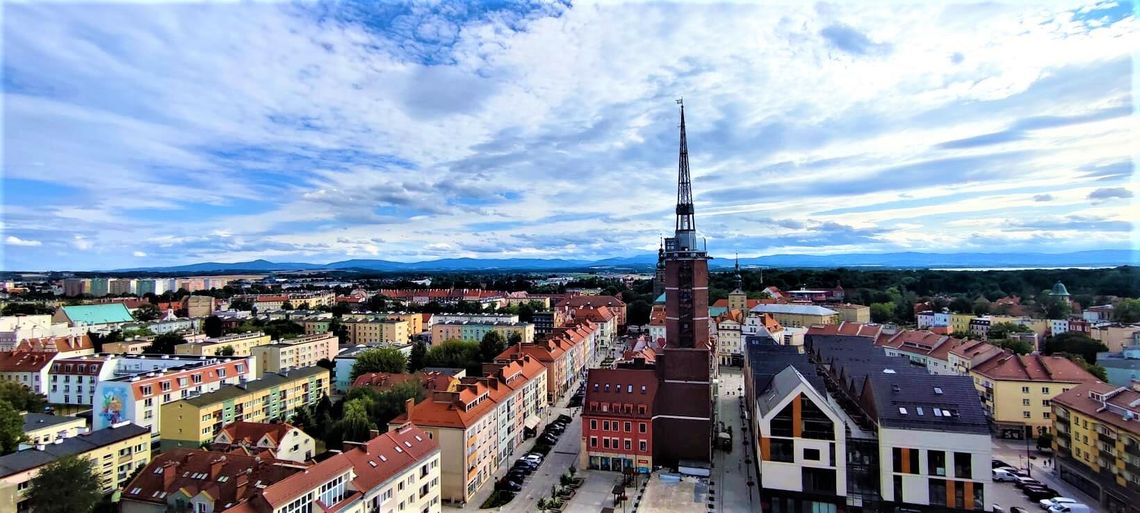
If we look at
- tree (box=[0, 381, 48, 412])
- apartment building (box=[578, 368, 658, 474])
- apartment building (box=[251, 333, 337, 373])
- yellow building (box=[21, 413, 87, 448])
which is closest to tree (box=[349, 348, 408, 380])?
apartment building (box=[251, 333, 337, 373])

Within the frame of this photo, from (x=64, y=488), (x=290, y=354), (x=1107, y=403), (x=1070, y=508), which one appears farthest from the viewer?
(x=290, y=354)

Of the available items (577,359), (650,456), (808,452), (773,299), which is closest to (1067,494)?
(808,452)

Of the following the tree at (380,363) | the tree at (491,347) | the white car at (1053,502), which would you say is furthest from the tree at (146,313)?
the white car at (1053,502)

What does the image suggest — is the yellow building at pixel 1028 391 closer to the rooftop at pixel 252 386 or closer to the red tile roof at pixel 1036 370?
the red tile roof at pixel 1036 370

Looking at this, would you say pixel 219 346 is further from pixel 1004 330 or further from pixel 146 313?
pixel 1004 330

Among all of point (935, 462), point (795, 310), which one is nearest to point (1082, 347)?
point (795, 310)

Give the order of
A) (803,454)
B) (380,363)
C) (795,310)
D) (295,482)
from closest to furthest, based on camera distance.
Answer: (295,482) → (803,454) → (380,363) → (795,310)
